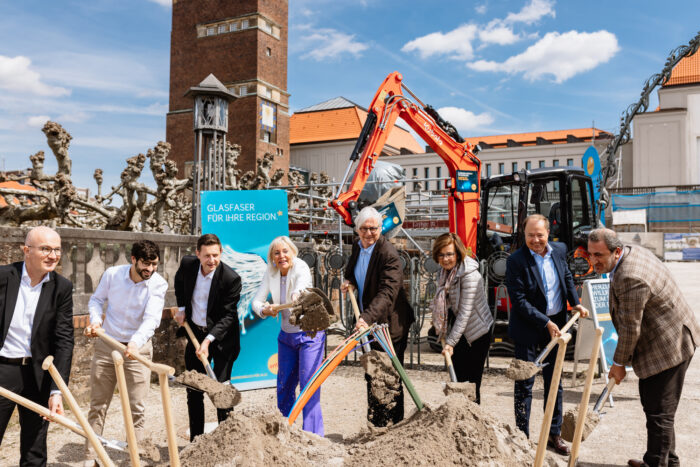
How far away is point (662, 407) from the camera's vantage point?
149 inches

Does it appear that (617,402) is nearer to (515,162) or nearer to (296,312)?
(296,312)

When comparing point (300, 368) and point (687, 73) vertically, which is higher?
point (687, 73)

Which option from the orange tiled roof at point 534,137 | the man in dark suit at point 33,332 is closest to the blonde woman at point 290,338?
the man in dark suit at point 33,332

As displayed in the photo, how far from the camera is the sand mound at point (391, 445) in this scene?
308 centimetres

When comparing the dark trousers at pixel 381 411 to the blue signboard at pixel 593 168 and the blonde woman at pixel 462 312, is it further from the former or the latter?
the blue signboard at pixel 593 168

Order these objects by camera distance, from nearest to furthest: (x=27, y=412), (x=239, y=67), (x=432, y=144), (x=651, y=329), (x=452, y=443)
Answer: (x=452, y=443), (x=27, y=412), (x=651, y=329), (x=432, y=144), (x=239, y=67)

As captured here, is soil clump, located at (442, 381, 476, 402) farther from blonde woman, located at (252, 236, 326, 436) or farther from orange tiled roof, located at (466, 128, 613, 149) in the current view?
orange tiled roof, located at (466, 128, 613, 149)

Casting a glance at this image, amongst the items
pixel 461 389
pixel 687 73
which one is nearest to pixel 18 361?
pixel 461 389

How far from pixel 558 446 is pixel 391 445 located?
6.06ft

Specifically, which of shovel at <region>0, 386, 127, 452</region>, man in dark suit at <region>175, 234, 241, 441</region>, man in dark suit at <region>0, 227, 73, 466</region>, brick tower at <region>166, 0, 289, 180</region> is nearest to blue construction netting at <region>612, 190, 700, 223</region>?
brick tower at <region>166, 0, 289, 180</region>

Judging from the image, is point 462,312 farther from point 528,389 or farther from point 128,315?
point 128,315

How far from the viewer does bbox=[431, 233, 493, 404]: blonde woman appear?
4434 mm

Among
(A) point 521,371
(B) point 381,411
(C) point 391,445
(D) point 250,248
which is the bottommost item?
(B) point 381,411

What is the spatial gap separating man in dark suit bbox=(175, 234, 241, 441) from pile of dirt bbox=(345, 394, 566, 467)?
4.62ft
